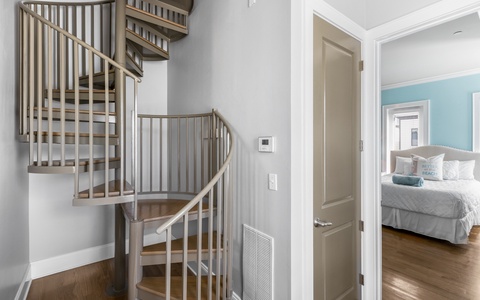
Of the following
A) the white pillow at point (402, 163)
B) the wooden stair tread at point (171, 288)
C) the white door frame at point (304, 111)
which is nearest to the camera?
the white door frame at point (304, 111)

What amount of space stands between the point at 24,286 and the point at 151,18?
285 cm

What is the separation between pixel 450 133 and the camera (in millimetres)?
5133

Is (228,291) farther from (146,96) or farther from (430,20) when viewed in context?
(146,96)

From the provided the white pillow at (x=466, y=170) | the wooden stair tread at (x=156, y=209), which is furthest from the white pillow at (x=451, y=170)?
the wooden stair tread at (x=156, y=209)

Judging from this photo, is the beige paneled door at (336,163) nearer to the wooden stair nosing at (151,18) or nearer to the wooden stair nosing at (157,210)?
the wooden stair nosing at (157,210)

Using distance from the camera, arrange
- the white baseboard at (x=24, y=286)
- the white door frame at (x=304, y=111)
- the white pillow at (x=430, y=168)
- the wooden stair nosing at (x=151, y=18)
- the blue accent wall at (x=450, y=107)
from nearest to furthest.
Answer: the white door frame at (x=304, y=111)
the white baseboard at (x=24, y=286)
the wooden stair nosing at (x=151, y=18)
the white pillow at (x=430, y=168)
the blue accent wall at (x=450, y=107)

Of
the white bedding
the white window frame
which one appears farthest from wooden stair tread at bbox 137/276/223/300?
the white window frame

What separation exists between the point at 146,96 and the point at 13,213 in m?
1.90

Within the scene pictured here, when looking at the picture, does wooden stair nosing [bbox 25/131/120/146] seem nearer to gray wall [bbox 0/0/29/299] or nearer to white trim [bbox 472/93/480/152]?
gray wall [bbox 0/0/29/299]

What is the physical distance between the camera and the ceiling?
3.23 m

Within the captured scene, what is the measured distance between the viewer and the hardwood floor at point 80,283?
2.30m

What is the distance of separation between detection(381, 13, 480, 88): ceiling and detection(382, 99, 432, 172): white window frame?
1.84 ft

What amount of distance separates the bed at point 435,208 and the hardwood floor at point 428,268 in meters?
0.17

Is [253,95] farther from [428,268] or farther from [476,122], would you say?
[476,122]
